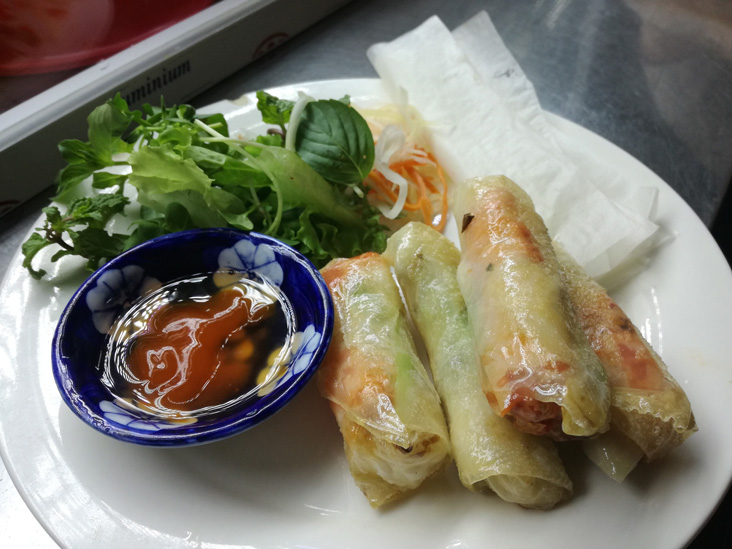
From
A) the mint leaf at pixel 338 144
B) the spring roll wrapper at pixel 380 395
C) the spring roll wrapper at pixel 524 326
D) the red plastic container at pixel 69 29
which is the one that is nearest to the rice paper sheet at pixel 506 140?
the spring roll wrapper at pixel 524 326

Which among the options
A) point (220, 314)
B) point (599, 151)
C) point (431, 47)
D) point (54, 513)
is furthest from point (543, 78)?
point (54, 513)

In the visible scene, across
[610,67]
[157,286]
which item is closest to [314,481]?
[157,286]

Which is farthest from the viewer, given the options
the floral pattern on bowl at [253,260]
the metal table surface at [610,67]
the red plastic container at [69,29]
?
the metal table surface at [610,67]

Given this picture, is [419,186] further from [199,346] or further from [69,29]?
[69,29]

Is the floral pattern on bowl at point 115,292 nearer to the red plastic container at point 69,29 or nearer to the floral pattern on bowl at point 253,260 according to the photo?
the floral pattern on bowl at point 253,260

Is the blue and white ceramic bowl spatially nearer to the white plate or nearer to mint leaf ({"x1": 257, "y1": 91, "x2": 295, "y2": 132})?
the white plate

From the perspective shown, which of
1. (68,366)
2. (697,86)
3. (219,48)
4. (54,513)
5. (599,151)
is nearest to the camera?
(54,513)

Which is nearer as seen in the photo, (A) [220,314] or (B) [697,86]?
(A) [220,314]

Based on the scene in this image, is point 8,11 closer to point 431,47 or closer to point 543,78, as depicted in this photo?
point 431,47
